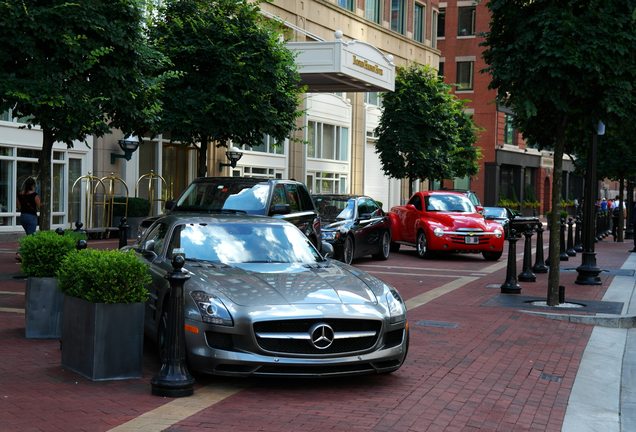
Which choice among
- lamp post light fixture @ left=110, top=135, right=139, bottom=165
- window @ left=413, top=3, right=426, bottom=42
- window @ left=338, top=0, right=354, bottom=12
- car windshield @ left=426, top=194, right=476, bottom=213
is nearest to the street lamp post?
car windshield @ left=426, top=194, right=476, bottom=213

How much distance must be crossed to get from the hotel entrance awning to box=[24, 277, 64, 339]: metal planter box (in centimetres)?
2015

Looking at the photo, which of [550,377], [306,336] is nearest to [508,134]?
[550,377]

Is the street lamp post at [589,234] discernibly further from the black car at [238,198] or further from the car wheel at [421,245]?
the car wheel at [421,245]

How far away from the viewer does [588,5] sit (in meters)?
12.5

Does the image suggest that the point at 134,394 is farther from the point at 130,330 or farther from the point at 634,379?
the point at 634,379

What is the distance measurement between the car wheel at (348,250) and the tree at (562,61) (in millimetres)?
6883

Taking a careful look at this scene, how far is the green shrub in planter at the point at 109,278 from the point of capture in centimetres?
743

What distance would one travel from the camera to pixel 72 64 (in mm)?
14203

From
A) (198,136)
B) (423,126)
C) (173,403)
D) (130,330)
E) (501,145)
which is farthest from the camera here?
(501,145)

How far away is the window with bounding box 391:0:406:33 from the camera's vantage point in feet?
164

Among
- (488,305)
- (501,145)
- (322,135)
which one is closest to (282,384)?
(488,305)

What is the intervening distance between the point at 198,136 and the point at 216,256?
48.4 feet

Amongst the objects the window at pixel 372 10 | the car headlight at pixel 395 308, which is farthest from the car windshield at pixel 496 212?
the car headlight at pixel 395 308

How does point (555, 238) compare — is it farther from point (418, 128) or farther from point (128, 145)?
point (418, 128)
